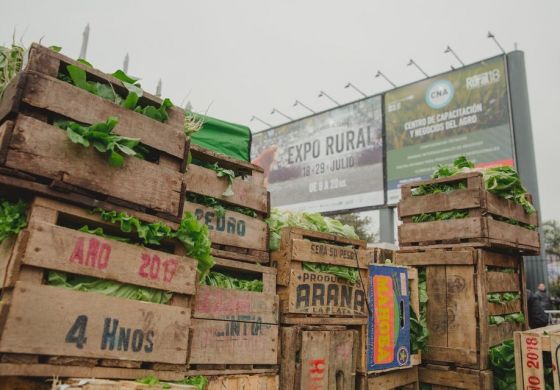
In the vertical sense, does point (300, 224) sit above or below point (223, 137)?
below

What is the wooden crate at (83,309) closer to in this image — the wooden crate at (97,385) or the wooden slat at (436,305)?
the wooden crate at (97,385)

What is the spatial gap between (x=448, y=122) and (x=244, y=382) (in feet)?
49.4

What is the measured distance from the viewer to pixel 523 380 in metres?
4.61

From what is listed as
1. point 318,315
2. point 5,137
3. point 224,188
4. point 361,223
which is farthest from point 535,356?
point 361,223

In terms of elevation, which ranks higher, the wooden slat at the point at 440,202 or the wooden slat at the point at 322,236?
the wooden slat at the point at 440,202

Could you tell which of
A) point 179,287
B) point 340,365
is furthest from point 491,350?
point 179,287

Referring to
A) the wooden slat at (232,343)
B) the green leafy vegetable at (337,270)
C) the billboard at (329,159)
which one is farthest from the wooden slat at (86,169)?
the billboard at (329,159)

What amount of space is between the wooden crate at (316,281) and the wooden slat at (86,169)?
1.33 metres

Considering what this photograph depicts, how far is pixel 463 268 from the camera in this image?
5.50 metres

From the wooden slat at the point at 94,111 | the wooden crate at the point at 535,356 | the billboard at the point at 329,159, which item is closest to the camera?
the wooden slat at the point at 94,111

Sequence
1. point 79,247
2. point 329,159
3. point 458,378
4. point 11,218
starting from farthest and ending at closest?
point 329,159
point 458,378
point 79,247
point 11,218

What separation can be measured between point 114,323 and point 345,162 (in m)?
17.2

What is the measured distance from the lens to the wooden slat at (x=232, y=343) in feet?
11.1

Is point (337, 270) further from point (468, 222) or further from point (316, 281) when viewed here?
point (468, 222)
